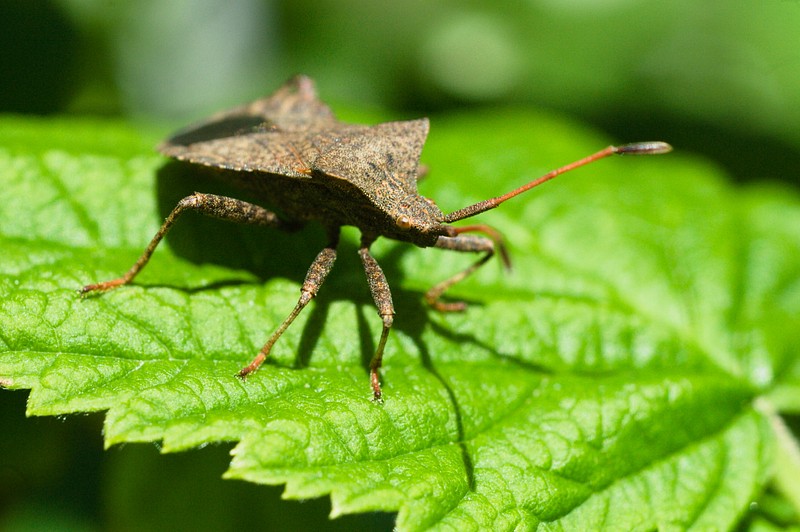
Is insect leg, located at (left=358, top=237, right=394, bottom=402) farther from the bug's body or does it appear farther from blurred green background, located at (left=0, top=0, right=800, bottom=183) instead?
blurred green background, located at (left=0, top=0, right=800, bottom=183)

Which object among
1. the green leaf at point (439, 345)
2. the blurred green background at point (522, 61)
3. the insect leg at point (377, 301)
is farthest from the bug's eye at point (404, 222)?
the blurred green background at point (522, 61)

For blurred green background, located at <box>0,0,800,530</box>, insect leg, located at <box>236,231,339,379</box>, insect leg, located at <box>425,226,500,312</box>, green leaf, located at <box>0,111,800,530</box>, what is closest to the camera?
green leaf, located at <box>0,111,800,530</box>

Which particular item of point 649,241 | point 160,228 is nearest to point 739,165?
point 649,241

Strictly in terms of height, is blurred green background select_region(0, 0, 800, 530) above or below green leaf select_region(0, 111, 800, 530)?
above

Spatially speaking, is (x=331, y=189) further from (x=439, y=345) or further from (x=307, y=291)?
(x=439, y=345)

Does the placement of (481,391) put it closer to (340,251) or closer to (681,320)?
(340,251)

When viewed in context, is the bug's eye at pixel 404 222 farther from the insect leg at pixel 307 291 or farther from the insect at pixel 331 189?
the insect leg at pixel 307 291

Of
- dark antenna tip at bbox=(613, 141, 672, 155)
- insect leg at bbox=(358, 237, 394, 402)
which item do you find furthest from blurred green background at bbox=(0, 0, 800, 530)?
dark antenna tip at bbox=(613, 141, 672, 155)
